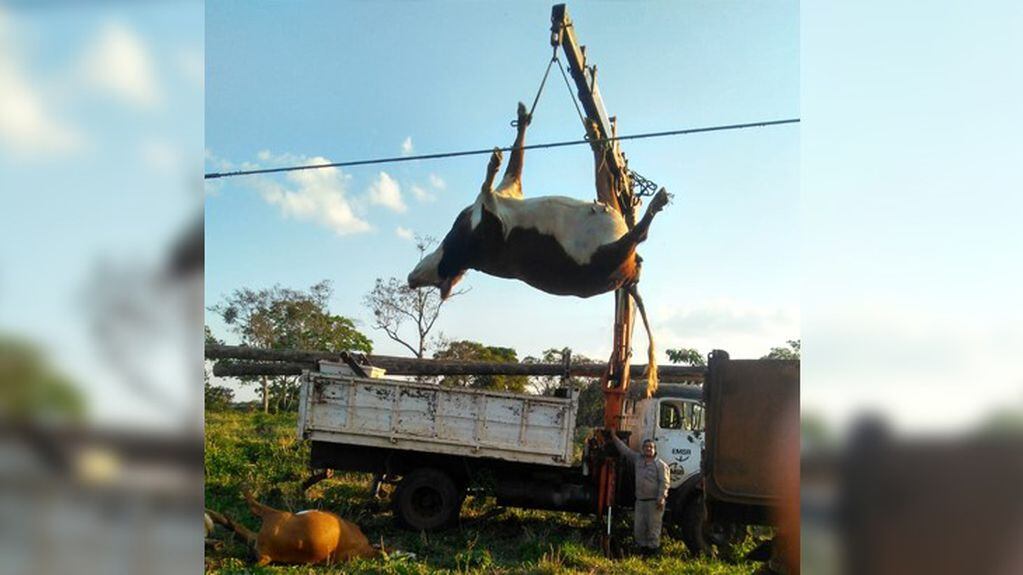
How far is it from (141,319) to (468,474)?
4.71m

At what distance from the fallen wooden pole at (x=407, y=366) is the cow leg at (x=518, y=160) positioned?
2.67m

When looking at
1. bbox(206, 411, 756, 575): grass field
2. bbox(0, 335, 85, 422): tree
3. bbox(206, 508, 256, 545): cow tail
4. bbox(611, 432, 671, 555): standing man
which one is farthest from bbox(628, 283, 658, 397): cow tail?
bbox(0, 335, 85, 422): tree

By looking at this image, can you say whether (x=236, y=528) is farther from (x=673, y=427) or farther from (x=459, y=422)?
(x=673, y=427)

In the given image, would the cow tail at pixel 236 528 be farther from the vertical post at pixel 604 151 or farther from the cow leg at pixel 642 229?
the cow leg at pixel 642 229

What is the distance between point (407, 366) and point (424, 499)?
1.17m

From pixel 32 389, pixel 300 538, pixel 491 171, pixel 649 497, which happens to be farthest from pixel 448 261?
pixel 32 389

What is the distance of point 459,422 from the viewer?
18.6ft

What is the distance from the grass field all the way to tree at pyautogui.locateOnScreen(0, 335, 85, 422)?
3126mm

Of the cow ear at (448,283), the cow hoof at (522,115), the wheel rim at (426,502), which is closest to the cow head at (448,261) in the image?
the cow ear at (448,283)

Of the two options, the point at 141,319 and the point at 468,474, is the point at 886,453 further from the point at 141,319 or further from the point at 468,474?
the point at 468,474

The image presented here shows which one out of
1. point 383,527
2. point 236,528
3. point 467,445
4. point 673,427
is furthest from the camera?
point 673,427

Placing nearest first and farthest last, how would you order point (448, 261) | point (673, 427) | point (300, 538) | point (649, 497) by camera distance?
point (448, 261), point (300, 538), point (649, 497), point (673, 427)

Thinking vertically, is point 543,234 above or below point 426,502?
above

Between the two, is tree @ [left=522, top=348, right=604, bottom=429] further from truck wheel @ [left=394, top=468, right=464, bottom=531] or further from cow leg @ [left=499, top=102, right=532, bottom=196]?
cow leg @ [left=499, top=102, right=532, bottom=196]
